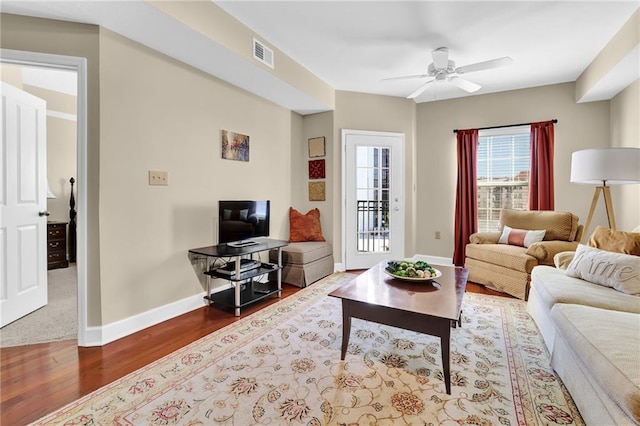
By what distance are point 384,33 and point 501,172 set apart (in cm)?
293

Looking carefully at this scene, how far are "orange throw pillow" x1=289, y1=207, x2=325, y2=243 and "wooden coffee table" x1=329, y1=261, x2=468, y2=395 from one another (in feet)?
6.58

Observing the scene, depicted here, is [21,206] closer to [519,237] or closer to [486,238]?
[486,238]

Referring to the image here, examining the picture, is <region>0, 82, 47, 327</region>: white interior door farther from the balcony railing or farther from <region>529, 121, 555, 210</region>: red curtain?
<region>529, 121, 555, 210</region>: red curtain

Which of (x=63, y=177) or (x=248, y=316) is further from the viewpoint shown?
(x=63, y=177)

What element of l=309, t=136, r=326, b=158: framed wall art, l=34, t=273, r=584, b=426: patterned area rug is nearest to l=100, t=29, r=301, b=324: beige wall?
l=34, t=273, r=584, b=426: patterned area rug

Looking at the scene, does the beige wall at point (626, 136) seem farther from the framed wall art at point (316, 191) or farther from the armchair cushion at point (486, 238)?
the framed wall art at point (316, 191)

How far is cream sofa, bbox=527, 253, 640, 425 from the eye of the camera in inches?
46.1

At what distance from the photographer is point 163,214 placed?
8.91ft

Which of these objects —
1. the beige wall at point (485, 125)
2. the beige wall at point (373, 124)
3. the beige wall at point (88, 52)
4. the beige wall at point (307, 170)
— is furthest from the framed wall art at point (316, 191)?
the beige wall at point (88, 52)

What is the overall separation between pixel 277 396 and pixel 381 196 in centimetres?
347

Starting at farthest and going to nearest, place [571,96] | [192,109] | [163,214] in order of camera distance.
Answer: [571,96], [192,109], [163,214]

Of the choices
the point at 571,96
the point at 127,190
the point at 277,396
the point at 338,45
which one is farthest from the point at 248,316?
the point at 571,96

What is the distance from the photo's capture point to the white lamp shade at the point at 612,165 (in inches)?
101

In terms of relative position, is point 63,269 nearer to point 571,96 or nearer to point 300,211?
point 300,211
